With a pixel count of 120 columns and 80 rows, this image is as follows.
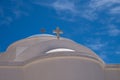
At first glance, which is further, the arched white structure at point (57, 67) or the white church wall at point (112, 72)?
the white church wall at point (112, 72)

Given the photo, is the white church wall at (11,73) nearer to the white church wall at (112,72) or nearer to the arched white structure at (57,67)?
the arched white structure at (57,67)

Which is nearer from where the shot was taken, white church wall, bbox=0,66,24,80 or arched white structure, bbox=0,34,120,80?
arched white structure, bbox=0,34,120,80

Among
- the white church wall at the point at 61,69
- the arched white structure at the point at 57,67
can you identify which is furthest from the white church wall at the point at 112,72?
the white church wall at the point at 61,69

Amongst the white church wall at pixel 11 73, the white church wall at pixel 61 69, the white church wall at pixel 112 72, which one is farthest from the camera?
the white church wall at pixel 112 72

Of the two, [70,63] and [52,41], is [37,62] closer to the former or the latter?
[70,63]

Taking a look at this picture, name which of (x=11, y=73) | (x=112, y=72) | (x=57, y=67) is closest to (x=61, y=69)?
(x=57, y=67)

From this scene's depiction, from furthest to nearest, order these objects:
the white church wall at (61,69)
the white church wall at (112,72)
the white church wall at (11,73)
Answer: the white church wall at (112,72), the white church wall at (11,73), the white church wall at (61,69)

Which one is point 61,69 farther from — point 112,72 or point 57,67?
point 112,72

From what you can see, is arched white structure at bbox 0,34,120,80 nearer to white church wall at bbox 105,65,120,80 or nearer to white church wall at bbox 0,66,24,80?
white church wall at bbox 0,66,24,80

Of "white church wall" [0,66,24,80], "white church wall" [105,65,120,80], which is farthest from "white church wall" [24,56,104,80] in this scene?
"white church wall" [105,65,120,80]

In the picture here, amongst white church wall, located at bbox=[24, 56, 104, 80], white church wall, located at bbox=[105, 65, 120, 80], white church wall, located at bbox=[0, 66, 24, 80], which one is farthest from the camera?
white church wall, located at bbox=[105, 65, 120, 80]

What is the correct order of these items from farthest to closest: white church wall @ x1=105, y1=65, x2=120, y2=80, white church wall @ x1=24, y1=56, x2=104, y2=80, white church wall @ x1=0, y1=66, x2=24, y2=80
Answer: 1. white church wall @ x1=105, y1=65, x2=120, y2=80
2. white church wall @ x1=0, y1=66, x2=24, y2=80
3. white church wall @ x1=24, y1=56, x2=104, y2=80

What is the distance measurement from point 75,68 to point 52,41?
12.3ft

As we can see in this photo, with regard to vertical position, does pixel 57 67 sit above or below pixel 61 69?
above
